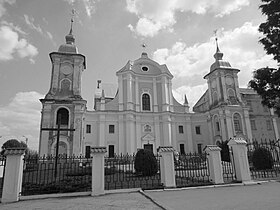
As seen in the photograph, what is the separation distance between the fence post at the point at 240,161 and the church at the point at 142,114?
17323 mm

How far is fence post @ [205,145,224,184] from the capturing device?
949cm

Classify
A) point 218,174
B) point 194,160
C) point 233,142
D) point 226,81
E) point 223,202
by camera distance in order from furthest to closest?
point 226,81, point 194,160, point 233,142, point 218,174, point 223,202

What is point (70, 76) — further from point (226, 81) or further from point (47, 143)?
point (226, 81)

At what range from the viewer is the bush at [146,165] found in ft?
41.1

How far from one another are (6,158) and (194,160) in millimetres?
8461

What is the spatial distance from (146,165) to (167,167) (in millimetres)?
3691

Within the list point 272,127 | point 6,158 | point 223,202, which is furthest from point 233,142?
point 272,127

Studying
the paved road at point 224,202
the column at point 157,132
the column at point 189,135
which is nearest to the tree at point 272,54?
the paved road at point 224,202

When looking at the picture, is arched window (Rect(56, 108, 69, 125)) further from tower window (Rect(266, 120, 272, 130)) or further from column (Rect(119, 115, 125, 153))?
tower window (Rect(266, 120, 272, 130))

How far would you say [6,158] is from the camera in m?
7.85

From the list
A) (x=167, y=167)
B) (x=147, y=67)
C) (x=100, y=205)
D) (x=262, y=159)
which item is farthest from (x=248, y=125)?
(x=100, y=205)

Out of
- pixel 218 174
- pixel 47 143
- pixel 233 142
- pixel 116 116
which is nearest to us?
pixel 218 174

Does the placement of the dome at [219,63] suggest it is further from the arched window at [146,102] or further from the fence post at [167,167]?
the fence post at [167,167]

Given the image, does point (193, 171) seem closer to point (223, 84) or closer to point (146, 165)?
point (146, 165)
